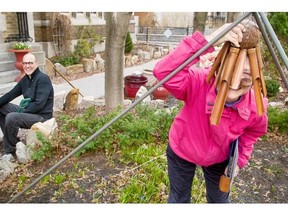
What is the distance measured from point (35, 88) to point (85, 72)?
6.34m

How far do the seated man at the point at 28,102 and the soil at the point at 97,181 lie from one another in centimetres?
38

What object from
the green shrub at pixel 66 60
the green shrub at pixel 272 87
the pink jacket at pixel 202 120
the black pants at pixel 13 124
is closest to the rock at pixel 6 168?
the black pants at pixel 13 124

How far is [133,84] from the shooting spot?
691 centimetres

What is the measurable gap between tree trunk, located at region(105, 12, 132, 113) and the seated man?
3.29ft

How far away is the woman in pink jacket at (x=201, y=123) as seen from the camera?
1.41m

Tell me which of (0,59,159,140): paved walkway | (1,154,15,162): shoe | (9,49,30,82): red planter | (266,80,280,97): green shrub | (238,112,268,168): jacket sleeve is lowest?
(0,59,159,140): paved walkway

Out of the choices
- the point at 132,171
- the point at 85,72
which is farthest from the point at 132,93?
the point at 132,171

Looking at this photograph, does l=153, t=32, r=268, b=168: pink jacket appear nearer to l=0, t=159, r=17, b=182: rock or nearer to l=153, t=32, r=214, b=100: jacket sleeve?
l=153, t=32, r=214, b=100: jacket sleeve

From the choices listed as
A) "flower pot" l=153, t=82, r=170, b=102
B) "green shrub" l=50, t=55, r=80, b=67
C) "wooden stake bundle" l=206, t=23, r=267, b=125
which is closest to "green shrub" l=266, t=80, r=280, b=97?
"flower pot" l=153, t=82, r=170, b=102

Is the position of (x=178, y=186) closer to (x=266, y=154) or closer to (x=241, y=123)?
(x=241, y=123)

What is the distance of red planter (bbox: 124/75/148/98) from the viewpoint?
6.89m

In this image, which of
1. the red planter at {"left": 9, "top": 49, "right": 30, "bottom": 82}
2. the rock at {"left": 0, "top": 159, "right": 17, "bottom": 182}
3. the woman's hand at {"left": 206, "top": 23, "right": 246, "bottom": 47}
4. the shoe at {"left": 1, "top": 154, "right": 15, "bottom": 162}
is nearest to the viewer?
the woman's hand at {"left": 206, "top": 23, "right": 246, "bottom": 47}

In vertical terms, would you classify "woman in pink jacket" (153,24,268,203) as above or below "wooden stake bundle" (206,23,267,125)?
below

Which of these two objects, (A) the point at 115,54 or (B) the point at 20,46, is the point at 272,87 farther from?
(B) the point at 20,46
